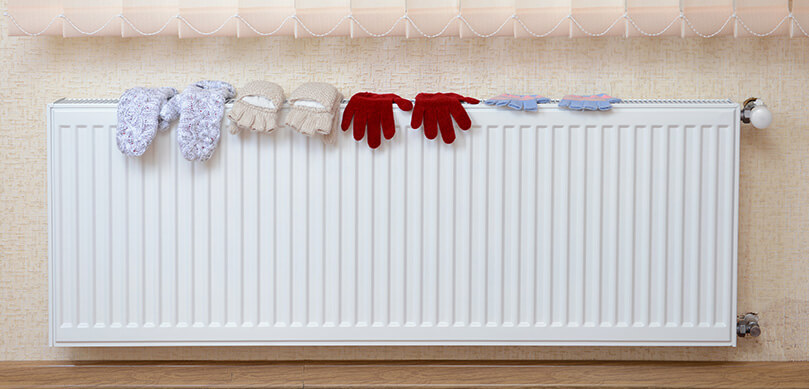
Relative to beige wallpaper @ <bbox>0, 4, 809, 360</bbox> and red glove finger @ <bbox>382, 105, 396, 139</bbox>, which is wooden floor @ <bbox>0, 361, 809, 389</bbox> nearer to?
beige wallpaper @ <bbox>0, 4, 809, 360</bbox>

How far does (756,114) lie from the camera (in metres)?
1.53

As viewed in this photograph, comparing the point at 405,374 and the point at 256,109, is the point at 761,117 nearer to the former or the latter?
the point at 405,374

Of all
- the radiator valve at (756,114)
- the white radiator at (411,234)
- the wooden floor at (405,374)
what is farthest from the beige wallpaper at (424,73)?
the wooden floor at (405,374)

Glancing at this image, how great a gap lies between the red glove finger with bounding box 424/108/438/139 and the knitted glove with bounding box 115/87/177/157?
538 millimetres

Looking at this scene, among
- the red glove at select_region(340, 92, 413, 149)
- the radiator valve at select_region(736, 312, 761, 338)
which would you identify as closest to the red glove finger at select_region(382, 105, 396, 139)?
the red glove at select_region(340, 92, 413, 149)

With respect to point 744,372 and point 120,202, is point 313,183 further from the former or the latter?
point 744,372

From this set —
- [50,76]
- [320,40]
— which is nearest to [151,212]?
[50,76]

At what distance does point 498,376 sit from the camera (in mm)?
1610

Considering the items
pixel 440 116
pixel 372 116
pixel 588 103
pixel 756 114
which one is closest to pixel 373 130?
pixel 372 116

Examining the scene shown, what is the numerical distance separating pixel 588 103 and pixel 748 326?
0.64 meters

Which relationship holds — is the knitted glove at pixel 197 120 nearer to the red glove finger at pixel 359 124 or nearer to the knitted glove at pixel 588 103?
the red glove finger at pixel 359 124

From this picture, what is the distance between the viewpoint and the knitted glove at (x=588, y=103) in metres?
1.48

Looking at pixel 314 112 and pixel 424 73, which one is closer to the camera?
pixel 314 112

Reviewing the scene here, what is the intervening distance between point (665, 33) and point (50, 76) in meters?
1.35
